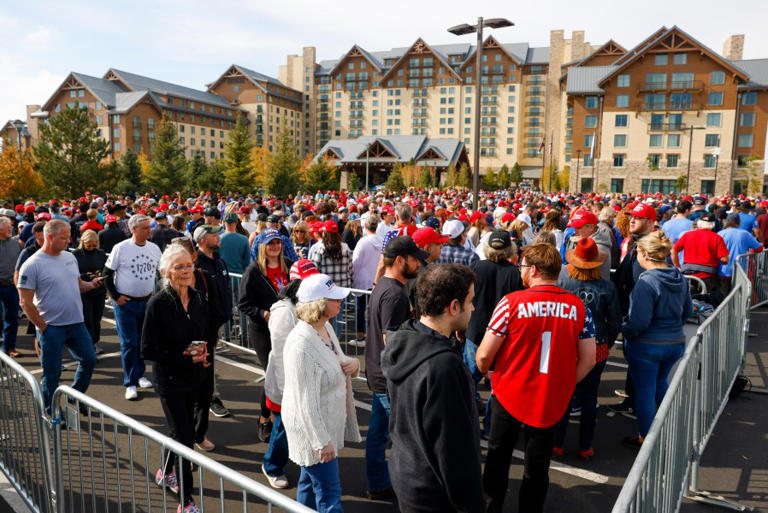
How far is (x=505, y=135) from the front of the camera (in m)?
120

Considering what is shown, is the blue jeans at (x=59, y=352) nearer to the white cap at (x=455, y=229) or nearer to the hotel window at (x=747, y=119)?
the white cap at (x=455, y=229)

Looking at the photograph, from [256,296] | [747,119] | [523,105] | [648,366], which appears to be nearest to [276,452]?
[256,296]

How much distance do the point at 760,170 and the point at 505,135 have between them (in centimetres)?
6202

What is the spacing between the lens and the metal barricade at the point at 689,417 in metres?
2.62

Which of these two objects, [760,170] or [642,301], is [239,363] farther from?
[760,170]

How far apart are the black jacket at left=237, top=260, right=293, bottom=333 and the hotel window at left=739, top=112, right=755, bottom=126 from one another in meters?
76.6

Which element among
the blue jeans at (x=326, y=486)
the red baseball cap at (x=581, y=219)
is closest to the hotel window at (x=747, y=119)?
the red baseball cap at (x=581, y=219)

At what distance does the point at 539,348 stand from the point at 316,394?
1.46 m

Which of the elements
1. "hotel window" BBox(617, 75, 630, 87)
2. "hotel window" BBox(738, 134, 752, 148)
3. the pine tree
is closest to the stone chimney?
"hotel window" BBox(738, 134, 752, 148)

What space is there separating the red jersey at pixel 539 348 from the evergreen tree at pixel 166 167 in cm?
4885

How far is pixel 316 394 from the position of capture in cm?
329

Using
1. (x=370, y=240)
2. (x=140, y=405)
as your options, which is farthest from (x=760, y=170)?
(x=140, y=405)

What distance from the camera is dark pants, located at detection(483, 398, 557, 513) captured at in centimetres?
A: 365

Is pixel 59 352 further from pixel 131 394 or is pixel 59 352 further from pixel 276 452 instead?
pixel 276 452
